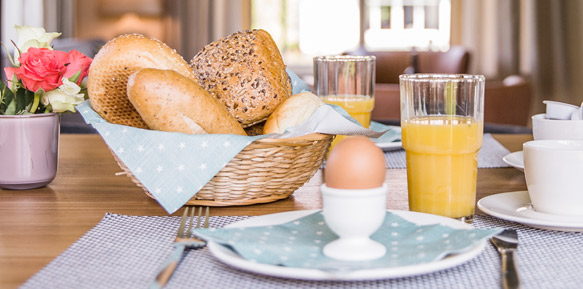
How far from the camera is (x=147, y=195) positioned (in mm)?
1050

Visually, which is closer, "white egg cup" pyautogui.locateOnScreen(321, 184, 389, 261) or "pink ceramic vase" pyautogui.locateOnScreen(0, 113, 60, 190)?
"white egg cup" pyautogui.locateOnScreen(321, 184, 389, 261)

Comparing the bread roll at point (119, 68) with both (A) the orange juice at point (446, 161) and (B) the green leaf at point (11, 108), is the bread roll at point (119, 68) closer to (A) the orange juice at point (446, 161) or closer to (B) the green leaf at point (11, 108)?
(B) the green leaf at point (11, 108)

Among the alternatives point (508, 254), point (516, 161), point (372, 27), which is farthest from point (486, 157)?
point (372, 27)

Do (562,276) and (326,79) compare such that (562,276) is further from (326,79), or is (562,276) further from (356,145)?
(326,79)

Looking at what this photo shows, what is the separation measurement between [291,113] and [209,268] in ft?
1.32

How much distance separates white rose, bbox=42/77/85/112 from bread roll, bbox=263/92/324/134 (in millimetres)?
317

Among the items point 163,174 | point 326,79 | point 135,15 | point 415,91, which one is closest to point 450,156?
point 415,91

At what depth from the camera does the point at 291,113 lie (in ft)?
3.40

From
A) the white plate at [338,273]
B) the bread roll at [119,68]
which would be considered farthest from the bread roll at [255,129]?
the white plate at [338,273]

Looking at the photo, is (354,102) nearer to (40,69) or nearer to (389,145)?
(389,145)

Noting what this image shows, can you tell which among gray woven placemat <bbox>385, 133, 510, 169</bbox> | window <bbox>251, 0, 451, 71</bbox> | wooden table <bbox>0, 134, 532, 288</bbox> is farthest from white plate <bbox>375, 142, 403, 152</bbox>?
window <bbox>251, 0, 451, 71</bbox>

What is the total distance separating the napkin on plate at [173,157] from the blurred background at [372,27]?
4161mm

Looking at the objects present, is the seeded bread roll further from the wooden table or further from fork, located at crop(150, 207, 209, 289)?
fork, located at crop(150, 207, 209, 289)

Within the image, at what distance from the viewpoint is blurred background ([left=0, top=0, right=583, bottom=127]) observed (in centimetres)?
512
